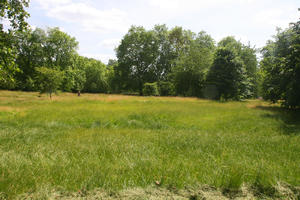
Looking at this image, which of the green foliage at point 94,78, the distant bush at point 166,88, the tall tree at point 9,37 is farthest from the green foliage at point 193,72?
the tall tree at point 9,37

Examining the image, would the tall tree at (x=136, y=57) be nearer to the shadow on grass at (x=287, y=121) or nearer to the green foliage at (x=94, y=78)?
the green foliage at (x=94, y=78)

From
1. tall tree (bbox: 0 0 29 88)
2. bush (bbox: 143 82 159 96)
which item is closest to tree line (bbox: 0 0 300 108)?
bush (bbox: 143 82 159 96)

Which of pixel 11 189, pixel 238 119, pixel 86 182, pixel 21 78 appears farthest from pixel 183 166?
pixel 21 78

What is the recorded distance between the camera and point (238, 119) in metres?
11.9

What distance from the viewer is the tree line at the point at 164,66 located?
96.2 feet

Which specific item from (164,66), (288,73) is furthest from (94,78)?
(288,73)

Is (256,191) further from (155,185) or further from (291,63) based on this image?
(291,63)

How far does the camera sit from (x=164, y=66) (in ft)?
189

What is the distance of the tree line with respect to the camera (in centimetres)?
2933

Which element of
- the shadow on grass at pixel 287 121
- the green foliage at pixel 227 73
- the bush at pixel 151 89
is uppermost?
the green foliage at pixel 227 73

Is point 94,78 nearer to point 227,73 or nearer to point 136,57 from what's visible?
point 136,57

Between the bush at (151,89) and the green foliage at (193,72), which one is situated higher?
the green foliage at (193,72)

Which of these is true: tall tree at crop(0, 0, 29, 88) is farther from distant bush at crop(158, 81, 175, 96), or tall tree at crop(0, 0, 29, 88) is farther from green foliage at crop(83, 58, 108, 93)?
green foliage at crop(83, 58, 108, 93)

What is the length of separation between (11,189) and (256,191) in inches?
134
